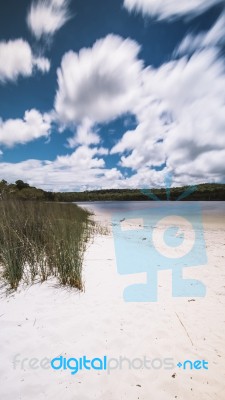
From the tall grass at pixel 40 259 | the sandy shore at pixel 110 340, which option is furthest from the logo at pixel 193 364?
the tall grass at pixel 40 259

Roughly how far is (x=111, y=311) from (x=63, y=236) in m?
2.01

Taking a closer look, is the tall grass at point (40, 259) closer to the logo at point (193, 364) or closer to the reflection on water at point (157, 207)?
the logo at point (193, 364)

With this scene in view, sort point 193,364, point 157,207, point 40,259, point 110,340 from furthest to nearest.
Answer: point 157,207
point 40,259
point 110,340
point 193,364

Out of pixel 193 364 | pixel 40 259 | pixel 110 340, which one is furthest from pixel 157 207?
pixel 193 364

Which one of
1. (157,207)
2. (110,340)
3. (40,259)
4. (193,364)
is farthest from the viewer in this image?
(157,207)

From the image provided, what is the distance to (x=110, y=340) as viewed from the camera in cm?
259

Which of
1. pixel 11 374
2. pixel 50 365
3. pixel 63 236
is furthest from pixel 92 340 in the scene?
pixel 63 236

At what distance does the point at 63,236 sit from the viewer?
463 cm

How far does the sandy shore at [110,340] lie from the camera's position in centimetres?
193

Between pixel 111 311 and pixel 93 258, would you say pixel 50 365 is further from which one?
pixel 93 258

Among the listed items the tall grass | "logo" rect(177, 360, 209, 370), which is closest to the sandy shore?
"logo" rect(177, 360, 209, 370)

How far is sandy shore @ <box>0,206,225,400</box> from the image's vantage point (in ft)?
6.32

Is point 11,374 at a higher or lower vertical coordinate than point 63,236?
lower

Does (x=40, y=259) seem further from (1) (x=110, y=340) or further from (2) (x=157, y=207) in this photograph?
(2) (x=157, y=207)
